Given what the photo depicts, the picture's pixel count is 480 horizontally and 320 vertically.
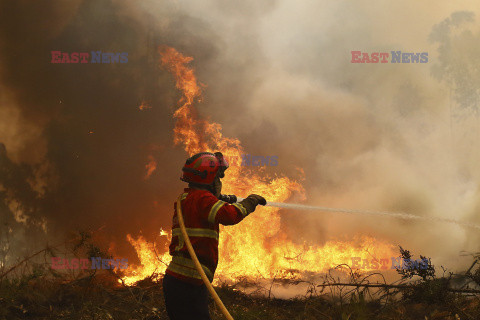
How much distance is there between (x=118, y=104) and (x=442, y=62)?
11135 mm

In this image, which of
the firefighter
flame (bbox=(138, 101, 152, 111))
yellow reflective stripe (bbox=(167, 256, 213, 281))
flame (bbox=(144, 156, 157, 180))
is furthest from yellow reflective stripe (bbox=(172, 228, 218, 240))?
flame (bbox=(138, 101, 152, 111))

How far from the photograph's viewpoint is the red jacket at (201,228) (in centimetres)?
297

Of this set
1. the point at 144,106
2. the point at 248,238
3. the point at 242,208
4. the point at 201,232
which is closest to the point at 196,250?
the point at 201,232

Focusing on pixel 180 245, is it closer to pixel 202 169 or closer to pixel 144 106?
pixel 202 169

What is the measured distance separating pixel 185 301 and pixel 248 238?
638 cm

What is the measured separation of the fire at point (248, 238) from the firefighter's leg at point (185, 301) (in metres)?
Answer: 4.56

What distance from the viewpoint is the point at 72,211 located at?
13.0 metres

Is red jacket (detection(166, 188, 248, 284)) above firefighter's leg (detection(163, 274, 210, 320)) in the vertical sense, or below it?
above

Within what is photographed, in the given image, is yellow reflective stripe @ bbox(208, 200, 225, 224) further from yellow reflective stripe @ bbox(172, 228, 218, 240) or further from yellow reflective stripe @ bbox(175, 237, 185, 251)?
yellow reflective stripe @ bbox(175, 237, 185, 251)

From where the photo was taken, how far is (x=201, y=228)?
3.11 meters

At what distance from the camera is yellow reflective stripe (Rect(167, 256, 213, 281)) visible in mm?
3039

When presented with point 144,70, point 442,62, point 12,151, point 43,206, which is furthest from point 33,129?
point 442,62

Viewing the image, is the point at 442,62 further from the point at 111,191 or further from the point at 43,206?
the point at 43,206

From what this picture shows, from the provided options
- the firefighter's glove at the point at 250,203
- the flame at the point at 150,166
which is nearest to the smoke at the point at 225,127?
the flame at the point at 150,166
